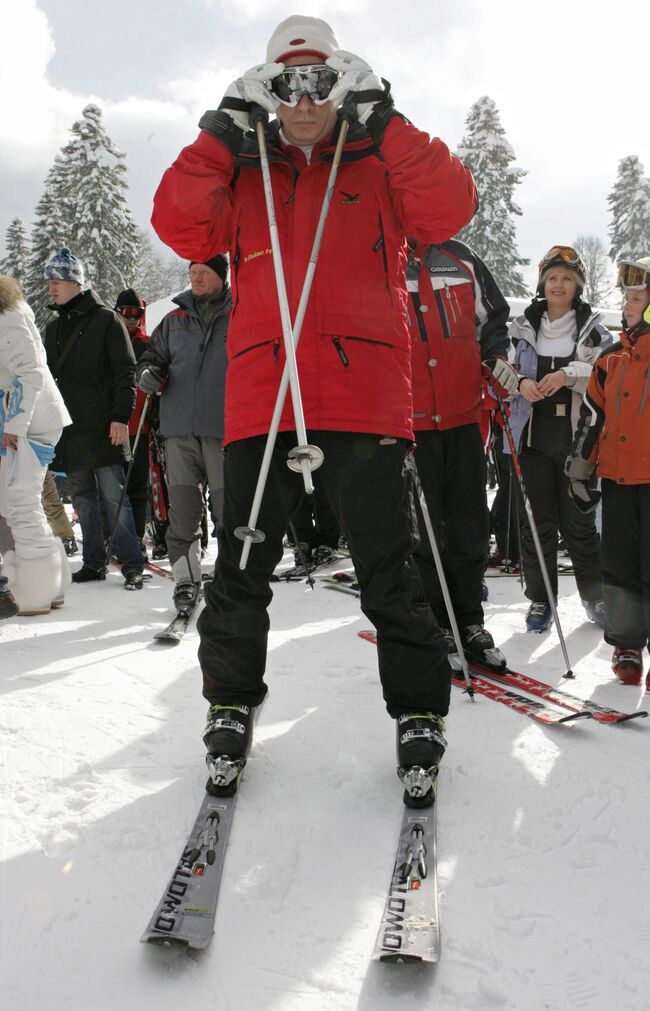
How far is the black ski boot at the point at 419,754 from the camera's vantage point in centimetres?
230

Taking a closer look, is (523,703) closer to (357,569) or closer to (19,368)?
(357,569)

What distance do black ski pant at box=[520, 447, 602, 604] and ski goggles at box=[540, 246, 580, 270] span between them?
1161 mm

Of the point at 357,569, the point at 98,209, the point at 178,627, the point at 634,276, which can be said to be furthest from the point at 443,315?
the point at 98,209

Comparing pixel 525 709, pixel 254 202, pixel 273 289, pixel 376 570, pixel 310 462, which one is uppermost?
pixel 254 202

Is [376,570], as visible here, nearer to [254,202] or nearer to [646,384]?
[254,202]

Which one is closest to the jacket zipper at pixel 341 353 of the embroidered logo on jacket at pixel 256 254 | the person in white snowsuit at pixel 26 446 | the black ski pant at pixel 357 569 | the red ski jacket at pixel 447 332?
the black ski pant at pixel 357 569

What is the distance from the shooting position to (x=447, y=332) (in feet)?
12.6

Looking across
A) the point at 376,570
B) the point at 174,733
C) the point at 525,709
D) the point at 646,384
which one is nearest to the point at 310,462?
the point at 376,570

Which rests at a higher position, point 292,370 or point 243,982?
point 292,370

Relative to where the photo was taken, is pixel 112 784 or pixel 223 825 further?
pixel 112 784

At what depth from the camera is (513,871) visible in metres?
2.00

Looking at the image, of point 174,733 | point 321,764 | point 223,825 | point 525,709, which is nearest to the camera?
point 223,825

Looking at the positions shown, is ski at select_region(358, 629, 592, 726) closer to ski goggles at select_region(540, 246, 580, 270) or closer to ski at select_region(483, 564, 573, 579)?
ski goggles at select_region(540, 246, 580, 270)

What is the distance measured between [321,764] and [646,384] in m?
2.41
